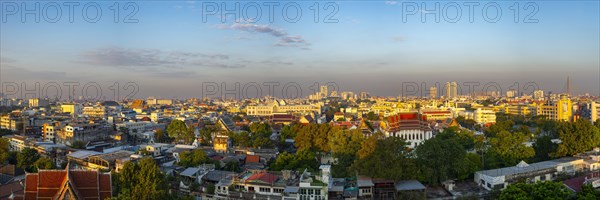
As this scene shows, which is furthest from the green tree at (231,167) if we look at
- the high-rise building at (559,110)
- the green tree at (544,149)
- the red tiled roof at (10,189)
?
the high-rise building at (559,110)

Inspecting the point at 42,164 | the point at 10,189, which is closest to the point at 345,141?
the point at 42,164

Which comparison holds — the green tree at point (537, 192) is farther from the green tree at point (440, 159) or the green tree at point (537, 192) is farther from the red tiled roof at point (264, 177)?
the red tiled roof at point (264, 177)

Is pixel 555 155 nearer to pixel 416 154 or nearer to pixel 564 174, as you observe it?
pixel 564 174

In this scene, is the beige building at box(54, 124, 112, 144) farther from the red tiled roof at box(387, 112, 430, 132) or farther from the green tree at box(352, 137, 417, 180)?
the green tree at box(352, 137, 417, 180)

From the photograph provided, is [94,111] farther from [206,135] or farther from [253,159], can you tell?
[253,159]

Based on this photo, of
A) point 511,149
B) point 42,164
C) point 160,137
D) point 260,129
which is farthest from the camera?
point 160,137

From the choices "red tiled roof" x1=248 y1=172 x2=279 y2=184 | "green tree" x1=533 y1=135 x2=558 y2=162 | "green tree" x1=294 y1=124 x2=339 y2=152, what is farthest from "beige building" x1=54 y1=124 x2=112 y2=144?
"green tree" x1=533 y1=135 x2=558 y2=162
